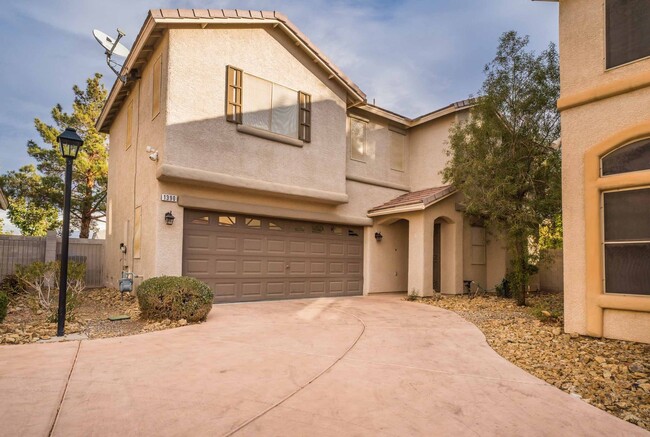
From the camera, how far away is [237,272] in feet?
34.1

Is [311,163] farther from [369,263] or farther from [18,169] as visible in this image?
[18,169]

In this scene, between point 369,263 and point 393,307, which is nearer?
point 393,307

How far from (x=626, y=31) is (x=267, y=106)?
800cm

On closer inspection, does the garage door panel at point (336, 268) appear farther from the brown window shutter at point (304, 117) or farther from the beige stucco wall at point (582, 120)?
the beige stucco wall at point (582, 120)

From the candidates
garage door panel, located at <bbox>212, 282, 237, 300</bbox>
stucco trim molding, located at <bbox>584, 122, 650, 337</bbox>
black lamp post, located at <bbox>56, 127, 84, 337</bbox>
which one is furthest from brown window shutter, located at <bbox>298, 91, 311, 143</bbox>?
stucco trim molding, located at <bbox>584, 122, 650, 337</bbox>

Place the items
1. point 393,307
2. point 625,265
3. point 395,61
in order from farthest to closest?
1. point 395,61
2. point 393,307
3. point 625,265

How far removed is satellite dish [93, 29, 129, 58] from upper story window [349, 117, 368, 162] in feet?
23.9

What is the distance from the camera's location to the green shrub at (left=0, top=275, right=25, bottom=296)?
1056 centimetres

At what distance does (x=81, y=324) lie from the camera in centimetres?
718

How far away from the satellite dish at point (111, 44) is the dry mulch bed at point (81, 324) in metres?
7.02

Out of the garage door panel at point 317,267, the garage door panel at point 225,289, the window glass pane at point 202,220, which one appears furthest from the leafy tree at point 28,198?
the garage door panel at point 317,267

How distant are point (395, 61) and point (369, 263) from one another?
50.8 ft

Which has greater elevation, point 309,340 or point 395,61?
point 395,61

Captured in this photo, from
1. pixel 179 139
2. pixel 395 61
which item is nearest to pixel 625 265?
pixel 179 139
